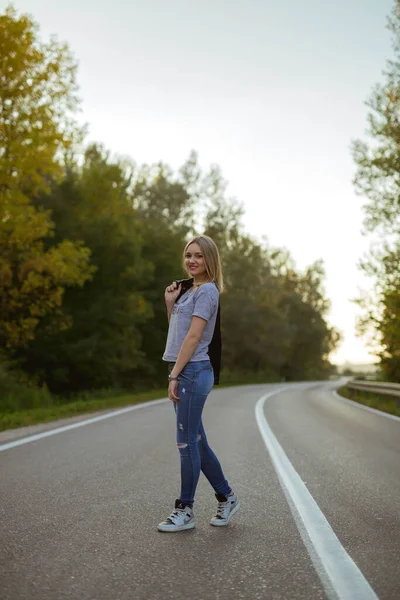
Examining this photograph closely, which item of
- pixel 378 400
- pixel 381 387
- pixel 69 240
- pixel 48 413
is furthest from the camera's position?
pixel 69 240

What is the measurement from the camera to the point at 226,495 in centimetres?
544

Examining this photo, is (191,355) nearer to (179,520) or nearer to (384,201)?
(179,520)

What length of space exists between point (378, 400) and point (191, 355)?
63.3 feet

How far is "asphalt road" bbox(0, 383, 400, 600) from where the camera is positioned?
3859 mm

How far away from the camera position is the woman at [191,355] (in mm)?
5090

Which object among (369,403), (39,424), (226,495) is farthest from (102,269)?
(226,495)

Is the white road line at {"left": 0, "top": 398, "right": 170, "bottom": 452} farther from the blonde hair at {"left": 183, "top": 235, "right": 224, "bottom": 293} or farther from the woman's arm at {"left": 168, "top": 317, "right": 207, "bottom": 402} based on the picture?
the blonde hair at {"left": 183, "top": 235, "right": 224, "bottom": 293}

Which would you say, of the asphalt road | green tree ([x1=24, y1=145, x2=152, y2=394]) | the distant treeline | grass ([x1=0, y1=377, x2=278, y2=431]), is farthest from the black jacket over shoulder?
green tree ([x1=24, y1=145, x2=152, y2=394])

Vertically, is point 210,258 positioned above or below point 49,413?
above

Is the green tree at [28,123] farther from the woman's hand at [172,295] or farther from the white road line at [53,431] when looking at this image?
the woman's hand at [172,295]

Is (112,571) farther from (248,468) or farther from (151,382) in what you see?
(151,382)

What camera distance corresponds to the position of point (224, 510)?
5.41 meters

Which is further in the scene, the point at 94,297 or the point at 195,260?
the point at 94,297

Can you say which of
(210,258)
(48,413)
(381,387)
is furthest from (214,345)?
(381,387)
